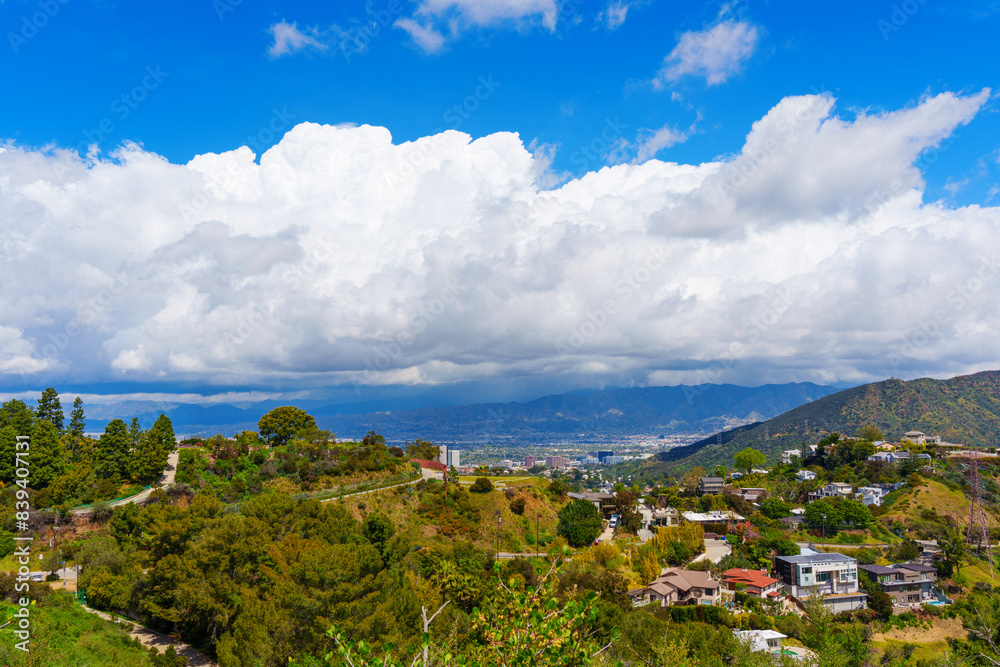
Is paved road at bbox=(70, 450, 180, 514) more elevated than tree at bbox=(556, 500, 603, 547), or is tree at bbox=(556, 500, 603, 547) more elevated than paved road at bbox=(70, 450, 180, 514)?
paved road at bbox=(70, 450, 180, 514)

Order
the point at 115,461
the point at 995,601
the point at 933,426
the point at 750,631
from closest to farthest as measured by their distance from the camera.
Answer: the point at 750,631 → the point at 995,601 → the point at 115,461 → the point at 933,426

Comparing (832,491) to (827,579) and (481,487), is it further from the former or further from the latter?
(481,487)

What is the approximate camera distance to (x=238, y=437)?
5431 cm

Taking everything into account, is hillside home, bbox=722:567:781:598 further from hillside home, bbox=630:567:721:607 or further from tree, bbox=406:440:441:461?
tree, bbox=406:440:441:461

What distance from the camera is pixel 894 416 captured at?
14400 cm

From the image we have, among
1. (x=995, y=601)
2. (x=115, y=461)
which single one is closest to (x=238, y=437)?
(x=115, y=461)

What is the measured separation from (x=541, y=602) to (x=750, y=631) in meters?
33.2

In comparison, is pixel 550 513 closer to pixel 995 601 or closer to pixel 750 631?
pixel 750 631

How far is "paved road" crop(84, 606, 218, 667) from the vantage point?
24797 mm

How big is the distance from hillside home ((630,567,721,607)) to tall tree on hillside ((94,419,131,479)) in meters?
39.0

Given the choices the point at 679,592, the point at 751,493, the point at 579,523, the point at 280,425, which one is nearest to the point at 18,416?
the point at 280,425

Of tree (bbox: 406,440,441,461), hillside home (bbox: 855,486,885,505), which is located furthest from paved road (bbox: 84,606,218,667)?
hillside home (bbox: 855,486,885,505)

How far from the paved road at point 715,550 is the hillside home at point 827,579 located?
5373mm

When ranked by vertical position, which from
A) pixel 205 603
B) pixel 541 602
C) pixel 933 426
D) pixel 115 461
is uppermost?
pixel 541 602
